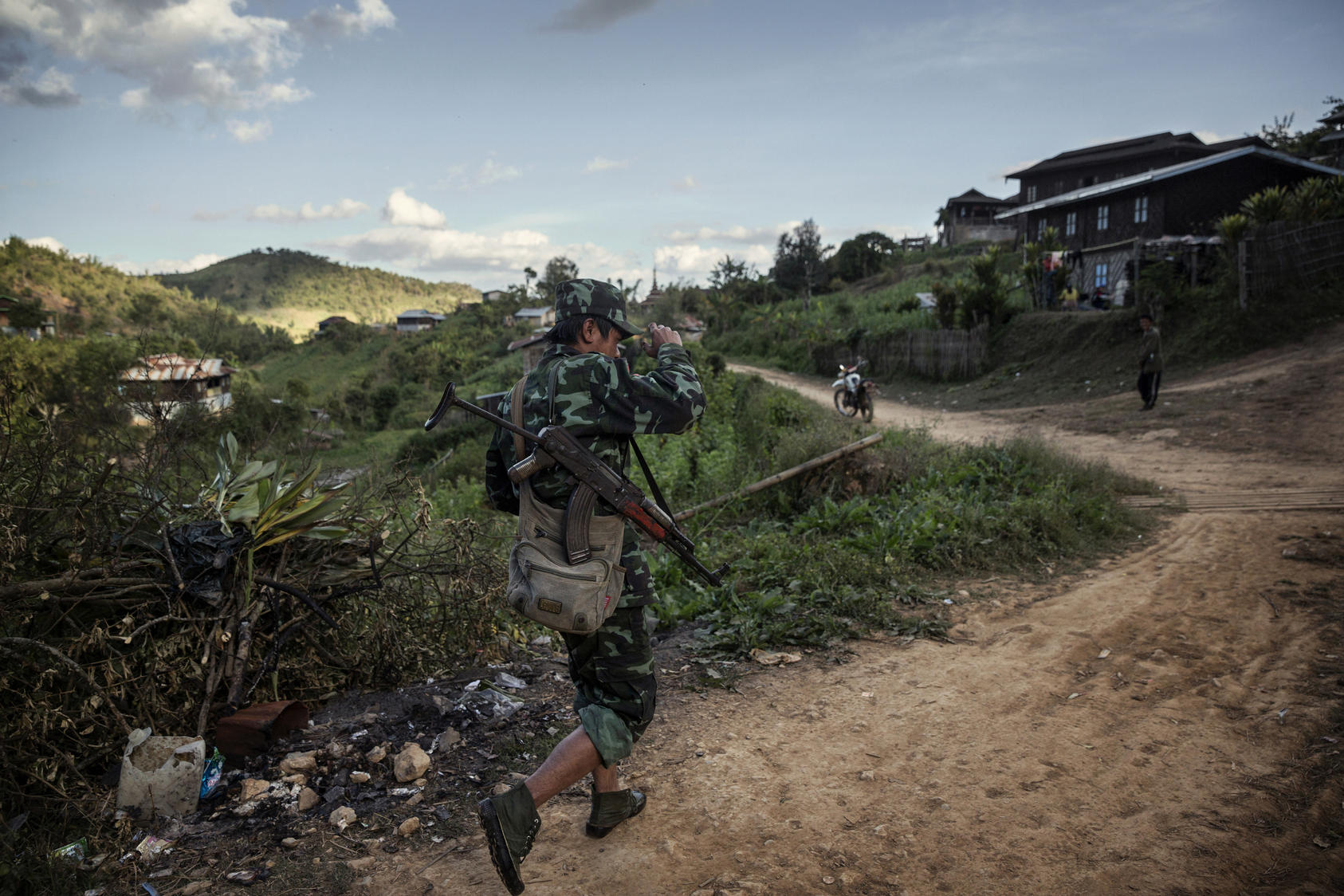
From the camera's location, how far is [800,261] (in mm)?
41062

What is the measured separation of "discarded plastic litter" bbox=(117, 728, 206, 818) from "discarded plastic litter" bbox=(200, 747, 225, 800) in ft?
0.07

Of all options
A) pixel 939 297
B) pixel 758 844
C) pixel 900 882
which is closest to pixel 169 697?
pixel 758 844

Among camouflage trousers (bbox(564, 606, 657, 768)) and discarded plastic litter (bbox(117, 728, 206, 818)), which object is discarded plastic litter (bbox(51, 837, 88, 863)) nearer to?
discarded plastic litter (bbox(117, 728, 206, 818))

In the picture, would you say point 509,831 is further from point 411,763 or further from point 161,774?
point 161,774

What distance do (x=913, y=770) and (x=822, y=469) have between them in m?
4.31

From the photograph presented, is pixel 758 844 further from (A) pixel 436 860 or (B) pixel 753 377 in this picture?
(B) pixel 753 377

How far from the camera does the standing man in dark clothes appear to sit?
36.7ft

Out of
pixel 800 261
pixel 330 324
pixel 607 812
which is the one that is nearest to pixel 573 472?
pixel 607 812

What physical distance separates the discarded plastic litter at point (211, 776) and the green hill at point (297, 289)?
84.9 metres

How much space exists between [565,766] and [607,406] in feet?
3.95

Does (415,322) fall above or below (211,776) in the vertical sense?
above

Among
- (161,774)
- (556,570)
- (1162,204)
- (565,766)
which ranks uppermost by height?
(1162,204)

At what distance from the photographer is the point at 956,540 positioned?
573 cm

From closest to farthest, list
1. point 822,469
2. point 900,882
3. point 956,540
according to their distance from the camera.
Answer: point 900,882 → point 956,540 → point 822,469
